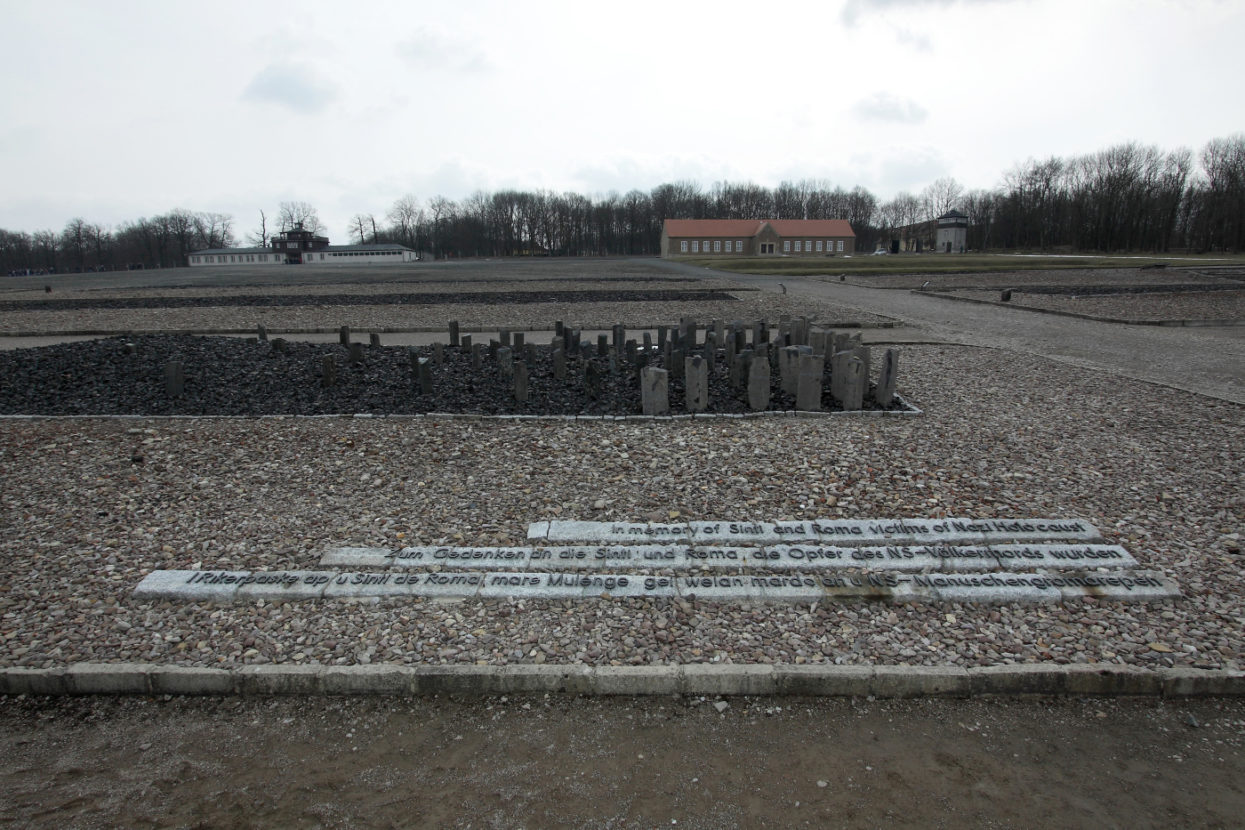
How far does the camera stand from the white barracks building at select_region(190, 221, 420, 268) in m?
90.9

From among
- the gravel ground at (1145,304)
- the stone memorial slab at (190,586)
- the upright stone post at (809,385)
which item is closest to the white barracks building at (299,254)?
the gravel ground at (1145,304)

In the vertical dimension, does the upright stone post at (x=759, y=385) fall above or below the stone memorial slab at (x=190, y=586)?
above

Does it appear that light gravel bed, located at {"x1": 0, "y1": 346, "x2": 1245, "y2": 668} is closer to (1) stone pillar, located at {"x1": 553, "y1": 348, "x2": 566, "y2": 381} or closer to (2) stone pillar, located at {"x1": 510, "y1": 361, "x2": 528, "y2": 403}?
(2) stone pillar, located at {"x1": 510, "y1": 361, "x2": 528, "y2": 403}

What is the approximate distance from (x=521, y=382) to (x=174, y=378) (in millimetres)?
4502

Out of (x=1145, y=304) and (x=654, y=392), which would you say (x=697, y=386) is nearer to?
(x=654, y=392)

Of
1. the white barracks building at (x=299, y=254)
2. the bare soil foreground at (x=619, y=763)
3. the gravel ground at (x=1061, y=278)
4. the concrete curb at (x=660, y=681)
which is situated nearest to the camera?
the bare soil foreground at (x=619, y=763)

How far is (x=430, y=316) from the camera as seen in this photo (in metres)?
18.6

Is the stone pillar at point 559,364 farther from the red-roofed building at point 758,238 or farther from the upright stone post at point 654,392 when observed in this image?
the red-roofed building at point 758,238

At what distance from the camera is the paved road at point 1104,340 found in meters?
10.9

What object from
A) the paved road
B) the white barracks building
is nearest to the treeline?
the white barracks building

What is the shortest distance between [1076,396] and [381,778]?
9.60m

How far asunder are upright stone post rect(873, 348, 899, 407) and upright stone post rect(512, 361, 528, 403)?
432cm

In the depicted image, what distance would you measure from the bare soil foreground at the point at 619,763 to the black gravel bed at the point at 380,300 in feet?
63.7

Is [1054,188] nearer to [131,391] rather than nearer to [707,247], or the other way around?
[707,247]
